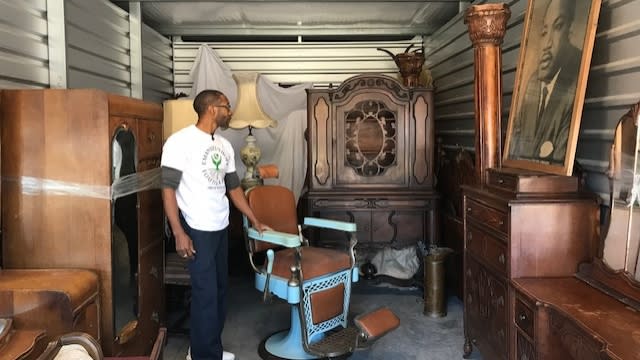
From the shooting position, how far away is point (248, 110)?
183 inches

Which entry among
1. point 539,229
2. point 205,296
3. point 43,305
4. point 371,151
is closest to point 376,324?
point 205,296

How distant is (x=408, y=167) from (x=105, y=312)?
2.83 m

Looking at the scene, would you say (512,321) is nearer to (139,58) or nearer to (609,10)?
(609,10)

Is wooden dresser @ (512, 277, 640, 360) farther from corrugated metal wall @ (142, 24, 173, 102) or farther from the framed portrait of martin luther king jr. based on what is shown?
corrugated metal wall @ (142, 24, 173, 102)

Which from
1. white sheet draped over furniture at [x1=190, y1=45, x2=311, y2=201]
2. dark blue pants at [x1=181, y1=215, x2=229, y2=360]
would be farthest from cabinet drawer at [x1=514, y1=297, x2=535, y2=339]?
white sheet draped over furniture at [x1=190, y1=45, x2=311, y2=201]

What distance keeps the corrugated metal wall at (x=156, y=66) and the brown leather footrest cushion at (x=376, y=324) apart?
330 centimetres

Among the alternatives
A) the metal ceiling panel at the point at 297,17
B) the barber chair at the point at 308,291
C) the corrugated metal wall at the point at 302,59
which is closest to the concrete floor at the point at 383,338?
the barber chair at the point at 308,291

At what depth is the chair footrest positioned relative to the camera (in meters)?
3.22

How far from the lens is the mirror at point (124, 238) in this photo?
2713 millimetres

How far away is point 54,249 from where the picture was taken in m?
2.63

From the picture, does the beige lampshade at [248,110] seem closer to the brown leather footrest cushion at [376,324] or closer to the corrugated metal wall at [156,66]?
the corrugated metal wall at [156,66]

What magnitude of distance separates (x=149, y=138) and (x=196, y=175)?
18.7 inches

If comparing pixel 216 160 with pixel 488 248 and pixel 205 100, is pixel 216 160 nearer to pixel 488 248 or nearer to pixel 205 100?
pixel 205 100

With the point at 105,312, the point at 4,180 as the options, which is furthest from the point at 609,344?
the point at 4,180
